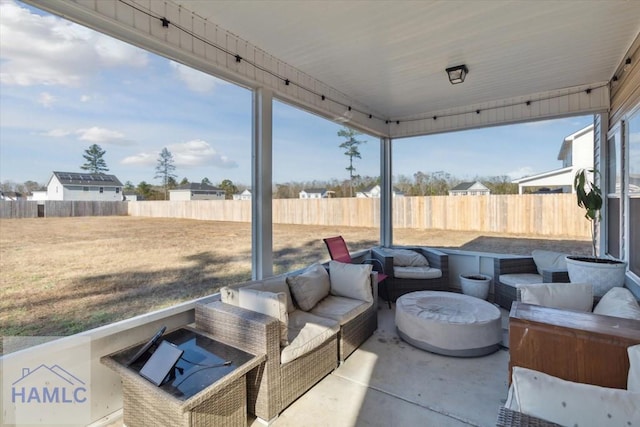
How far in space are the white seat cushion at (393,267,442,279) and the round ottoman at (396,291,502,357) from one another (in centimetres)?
102

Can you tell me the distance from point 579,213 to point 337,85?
12.4 ft

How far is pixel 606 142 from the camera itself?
12.4 ft

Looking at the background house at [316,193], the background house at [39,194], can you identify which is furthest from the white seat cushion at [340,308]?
the background house at [39,194]

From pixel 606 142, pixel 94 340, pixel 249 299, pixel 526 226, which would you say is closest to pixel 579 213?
pixel 526 226

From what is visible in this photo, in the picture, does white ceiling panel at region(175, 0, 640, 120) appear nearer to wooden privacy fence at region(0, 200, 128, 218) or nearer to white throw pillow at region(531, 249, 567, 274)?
wooden privacy fence at region(0, 200, 128, 218)

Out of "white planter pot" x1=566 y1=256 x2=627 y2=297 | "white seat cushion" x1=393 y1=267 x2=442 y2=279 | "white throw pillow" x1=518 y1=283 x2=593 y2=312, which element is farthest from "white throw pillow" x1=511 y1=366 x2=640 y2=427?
"white seat cushion" x1=393 y1=267 x2=442 y2=279

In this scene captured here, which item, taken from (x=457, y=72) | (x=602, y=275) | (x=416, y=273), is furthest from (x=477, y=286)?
(x=457, y=72)

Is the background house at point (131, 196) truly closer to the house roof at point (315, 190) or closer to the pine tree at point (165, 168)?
the pine tree at point (165, 168)

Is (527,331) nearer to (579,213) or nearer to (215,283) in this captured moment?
(215,283)

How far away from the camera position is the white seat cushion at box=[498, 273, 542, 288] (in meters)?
3.71

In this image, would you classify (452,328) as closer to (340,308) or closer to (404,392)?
(404,392)

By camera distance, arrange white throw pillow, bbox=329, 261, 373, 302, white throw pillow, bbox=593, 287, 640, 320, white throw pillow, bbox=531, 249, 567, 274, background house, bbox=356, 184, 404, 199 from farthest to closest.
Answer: background house, bbox=356, 184, 404, 199, white throw pillow, bbox=531, 249, 567, 274, white throw pillow, bbox=329, 261, 373, 302, white throw pillow, bbox=593, 287, 640, 320

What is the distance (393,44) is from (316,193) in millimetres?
2072

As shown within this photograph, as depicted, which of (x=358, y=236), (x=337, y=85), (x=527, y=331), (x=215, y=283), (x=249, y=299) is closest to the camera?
(x=527, y=331)
